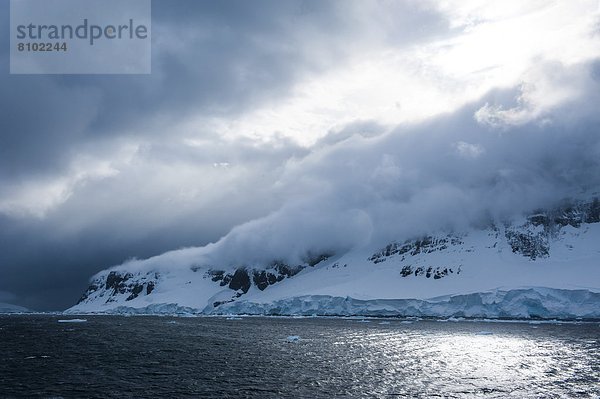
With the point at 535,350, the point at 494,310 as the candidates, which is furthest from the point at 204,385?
the point at 494,310

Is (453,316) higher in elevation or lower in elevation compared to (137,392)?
lower

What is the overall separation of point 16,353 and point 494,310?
167128mm

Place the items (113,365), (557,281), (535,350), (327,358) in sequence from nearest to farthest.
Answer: (113,365) → (327,358) → (535,350) → (557,281)

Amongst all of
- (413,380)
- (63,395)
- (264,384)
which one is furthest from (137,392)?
(413,380)

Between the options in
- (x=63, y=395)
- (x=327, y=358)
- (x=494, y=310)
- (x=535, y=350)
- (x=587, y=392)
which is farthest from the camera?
(x=494, y=310)

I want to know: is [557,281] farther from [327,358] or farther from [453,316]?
[327,358]

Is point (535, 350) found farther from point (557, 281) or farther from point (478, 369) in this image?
point (557, 281)

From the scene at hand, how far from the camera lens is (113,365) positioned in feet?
186

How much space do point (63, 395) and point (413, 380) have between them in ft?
107

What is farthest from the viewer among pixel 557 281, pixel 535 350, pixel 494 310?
pixel 557 281

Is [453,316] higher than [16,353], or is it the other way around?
[16,353]

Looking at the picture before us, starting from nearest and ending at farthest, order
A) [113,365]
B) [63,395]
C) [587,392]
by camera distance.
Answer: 1. [63,395]
2. [587,392]
3. [113,365]

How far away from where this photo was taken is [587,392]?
139ft

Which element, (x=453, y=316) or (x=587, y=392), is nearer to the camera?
(x=587, y=392)
